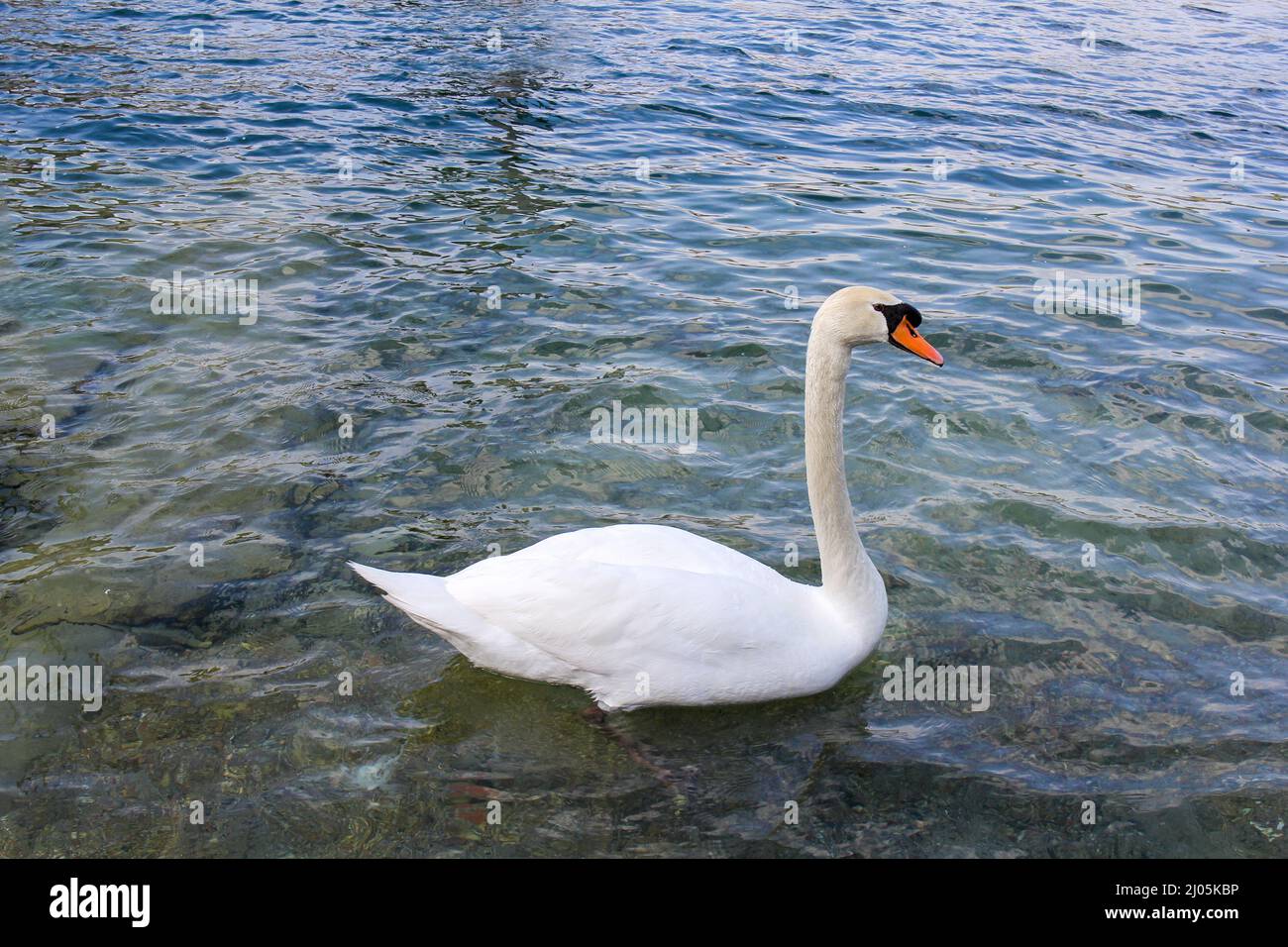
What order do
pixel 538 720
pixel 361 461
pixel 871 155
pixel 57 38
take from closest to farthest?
1. pixel 538 720
2. pixel 361 461
3. pixel 871 155
4. pixel 57 38

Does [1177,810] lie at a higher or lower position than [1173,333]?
lower

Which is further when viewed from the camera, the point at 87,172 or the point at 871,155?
the point at 871,155

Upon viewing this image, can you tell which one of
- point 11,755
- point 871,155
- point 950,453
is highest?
point 871,155

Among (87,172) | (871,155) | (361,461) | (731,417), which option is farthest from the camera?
(871,155)

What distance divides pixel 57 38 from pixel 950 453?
46.3 ft

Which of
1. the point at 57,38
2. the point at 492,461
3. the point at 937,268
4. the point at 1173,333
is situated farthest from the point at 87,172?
the point at 1173,333

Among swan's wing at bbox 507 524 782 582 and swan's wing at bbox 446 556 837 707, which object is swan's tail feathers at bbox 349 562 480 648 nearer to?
swan's wing at bbox 446 556 837 707

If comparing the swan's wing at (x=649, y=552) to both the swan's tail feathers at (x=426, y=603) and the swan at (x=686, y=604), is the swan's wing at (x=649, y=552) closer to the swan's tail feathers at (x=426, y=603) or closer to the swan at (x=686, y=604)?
the swan at (x=686, y=604)

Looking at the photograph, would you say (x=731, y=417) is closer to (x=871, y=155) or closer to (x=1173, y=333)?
(x=1173, y=333)

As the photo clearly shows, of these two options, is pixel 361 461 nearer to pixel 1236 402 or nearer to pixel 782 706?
pixel 782 706

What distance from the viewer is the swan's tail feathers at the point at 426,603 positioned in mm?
4996

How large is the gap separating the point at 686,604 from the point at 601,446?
8.44 ft

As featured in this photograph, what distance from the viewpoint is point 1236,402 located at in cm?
805

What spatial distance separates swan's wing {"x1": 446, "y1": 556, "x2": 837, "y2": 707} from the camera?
16.0 ft
